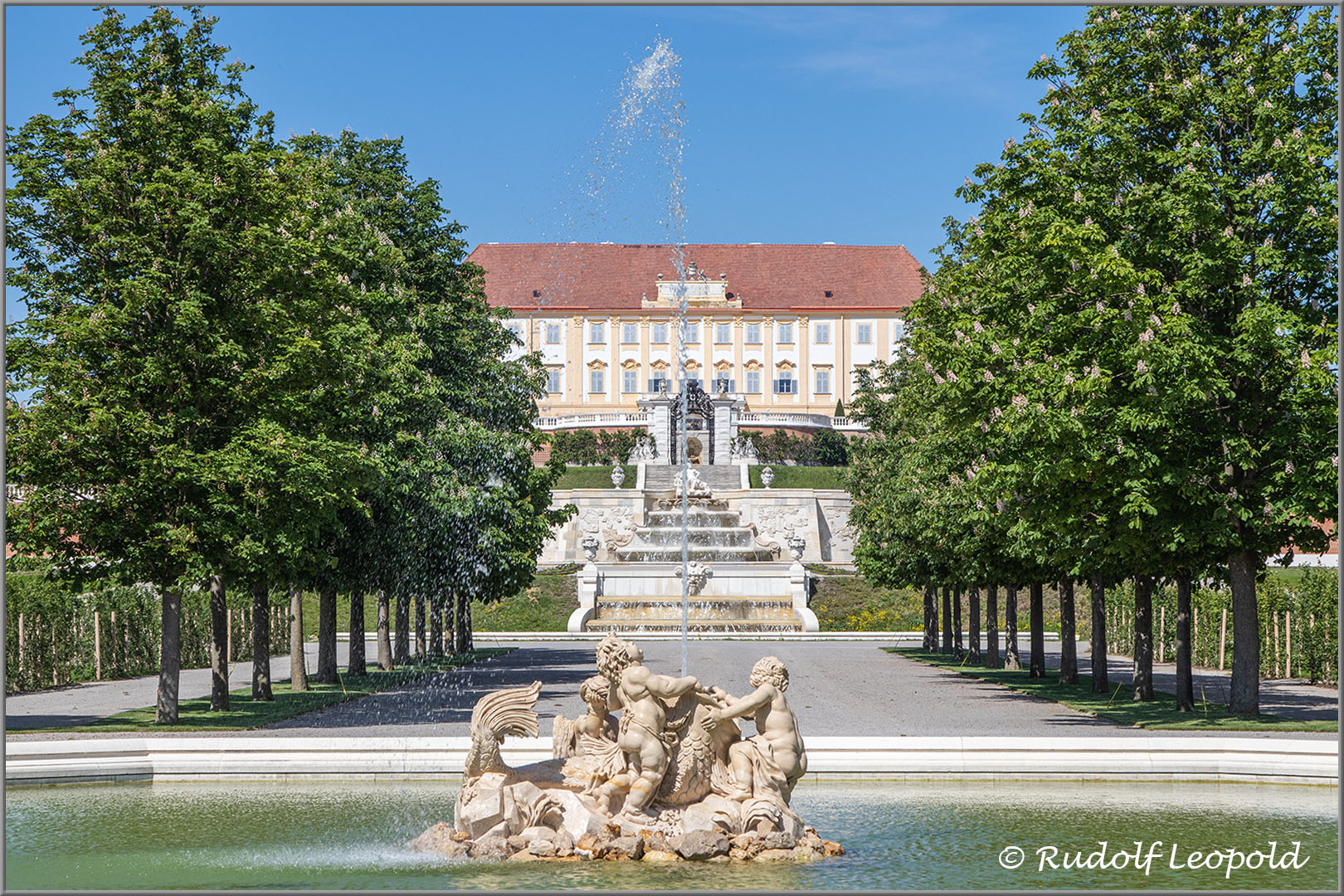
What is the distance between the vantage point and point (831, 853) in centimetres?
1016

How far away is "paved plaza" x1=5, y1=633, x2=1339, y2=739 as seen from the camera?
18.6 metres

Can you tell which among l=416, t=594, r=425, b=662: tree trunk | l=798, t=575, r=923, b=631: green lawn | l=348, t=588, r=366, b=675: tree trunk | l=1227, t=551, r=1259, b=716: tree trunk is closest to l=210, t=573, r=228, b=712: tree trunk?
l=348, t=588, r=366, b=675: tree trunk

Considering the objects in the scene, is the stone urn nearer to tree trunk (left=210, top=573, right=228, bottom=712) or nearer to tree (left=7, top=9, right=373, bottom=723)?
tree trunk (left=210, top=573, right=228, bottom=712)

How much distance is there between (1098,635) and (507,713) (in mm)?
16292

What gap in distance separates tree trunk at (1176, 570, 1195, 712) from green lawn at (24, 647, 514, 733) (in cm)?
1370

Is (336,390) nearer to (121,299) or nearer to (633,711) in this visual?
(121,299)

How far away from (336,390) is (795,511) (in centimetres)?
5259

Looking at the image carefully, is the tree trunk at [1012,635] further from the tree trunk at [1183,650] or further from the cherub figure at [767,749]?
the cherub figure at [767,749]

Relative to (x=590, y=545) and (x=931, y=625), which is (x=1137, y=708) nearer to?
(x=931, y=625)

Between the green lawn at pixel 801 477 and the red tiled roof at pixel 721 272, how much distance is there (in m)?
25.5

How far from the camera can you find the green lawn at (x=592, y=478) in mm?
80312

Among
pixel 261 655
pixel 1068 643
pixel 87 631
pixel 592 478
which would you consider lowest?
pixel 87 631

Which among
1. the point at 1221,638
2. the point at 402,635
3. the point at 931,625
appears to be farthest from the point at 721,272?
the point at 402,635

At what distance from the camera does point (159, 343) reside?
61.3 ft
